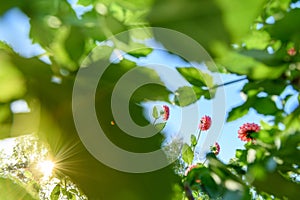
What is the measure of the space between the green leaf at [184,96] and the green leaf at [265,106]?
0.86 feet

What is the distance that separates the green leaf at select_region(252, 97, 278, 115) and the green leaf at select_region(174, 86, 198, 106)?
0.86 ft

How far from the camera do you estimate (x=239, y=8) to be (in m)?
0.21

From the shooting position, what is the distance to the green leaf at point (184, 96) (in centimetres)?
35

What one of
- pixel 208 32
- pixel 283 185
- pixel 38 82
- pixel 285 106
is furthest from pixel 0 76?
pixel 285 106

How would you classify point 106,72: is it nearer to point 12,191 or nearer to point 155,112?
point 155,112

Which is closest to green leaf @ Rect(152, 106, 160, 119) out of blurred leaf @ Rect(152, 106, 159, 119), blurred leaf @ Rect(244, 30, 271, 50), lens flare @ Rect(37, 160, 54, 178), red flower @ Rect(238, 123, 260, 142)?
blurred leaf @ Rect(152, 106, 159, 119)

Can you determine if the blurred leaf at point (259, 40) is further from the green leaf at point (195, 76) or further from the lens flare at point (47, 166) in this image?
the lens flare at point (47, 166)

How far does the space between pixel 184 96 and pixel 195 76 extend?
52mm

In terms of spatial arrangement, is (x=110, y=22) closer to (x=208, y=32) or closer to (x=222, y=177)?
(x=208, y=32)

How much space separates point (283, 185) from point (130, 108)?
0.24m

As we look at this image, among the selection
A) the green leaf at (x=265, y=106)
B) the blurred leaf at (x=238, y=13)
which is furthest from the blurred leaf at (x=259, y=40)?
the blurred leaf at (x=238, y=13)

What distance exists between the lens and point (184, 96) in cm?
38

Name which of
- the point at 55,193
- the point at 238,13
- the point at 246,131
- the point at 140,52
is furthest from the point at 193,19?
the point at 246,131

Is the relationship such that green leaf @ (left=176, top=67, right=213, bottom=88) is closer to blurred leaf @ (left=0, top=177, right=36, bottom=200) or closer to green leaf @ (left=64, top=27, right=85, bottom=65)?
green leaf @ (left=64, top=27, right=85, bottom=65)
